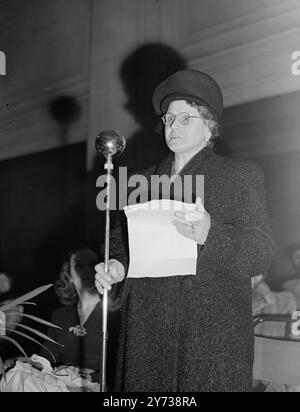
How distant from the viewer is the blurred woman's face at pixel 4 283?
15.8 ft

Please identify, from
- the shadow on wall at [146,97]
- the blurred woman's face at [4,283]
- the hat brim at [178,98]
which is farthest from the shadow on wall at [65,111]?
the hat brim at [178,98]

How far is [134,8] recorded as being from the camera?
4.52m

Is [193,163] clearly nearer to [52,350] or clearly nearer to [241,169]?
[241,169]

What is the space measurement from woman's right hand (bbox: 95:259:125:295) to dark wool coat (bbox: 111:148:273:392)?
0.03 m

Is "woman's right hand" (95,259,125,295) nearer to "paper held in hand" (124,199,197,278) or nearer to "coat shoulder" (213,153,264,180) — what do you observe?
"paper held in hand" (124,199,197,278)

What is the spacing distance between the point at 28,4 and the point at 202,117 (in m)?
3.75

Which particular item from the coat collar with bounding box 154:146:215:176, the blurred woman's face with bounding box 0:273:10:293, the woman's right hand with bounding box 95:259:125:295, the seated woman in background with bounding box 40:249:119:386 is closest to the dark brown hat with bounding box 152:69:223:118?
the coat collar with bounding box 154:146:215:176

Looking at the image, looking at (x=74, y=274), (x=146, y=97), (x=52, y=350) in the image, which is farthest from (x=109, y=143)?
(x=146, y=97)

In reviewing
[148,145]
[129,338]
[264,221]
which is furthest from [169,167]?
[148,145]

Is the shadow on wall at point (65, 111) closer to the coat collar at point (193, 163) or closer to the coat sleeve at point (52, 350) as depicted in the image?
the coat sleeve at point (52, 350)

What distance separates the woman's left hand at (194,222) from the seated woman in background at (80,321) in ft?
4.01

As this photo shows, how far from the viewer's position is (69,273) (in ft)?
11.0

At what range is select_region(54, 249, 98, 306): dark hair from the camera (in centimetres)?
329

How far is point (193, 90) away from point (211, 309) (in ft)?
2.08
